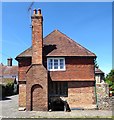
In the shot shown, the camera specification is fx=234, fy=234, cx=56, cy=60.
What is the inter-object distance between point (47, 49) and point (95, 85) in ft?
20.6

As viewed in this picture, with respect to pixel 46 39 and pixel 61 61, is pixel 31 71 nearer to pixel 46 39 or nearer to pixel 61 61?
pixel 61 61

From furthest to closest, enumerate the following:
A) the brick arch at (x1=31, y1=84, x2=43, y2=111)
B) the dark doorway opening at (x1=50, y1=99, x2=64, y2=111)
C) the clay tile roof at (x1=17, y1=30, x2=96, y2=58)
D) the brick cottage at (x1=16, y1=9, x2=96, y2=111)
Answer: the clay tile roof at (x1=17, y1=30, x2=96, y2=58)
the dark doorway opening at (x1=50, y1=99, x2=64, y2=111)
the brick cottage at (x1=16, y1=9, x2=96, y2=111)
the brick arch at (x1=31, y1=84, x2=43, y2=111)

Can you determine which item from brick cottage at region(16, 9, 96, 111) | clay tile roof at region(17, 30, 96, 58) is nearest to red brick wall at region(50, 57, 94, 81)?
brick cottage at region(16, 9, 96, 111)

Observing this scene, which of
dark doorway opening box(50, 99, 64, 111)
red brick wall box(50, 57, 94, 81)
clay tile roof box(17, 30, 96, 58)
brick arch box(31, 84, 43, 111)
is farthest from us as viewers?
clay tile roof box(17, 30, 96, 58)

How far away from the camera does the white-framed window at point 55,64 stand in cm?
2391

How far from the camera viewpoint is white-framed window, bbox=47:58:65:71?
78.4ft

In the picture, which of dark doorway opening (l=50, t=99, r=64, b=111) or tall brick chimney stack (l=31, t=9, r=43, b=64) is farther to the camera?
dark doorway opening (l=50, t=99, r=64, b=111)

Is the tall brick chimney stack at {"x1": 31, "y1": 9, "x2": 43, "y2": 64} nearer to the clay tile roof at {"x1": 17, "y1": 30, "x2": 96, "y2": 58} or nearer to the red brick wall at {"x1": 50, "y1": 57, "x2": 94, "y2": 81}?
the clay tile roof at {"x1": 17, "y1": 30, "x2": 96, "y2": 58}

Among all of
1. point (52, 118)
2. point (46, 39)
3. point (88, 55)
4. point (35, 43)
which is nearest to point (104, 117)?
point (52, 118)

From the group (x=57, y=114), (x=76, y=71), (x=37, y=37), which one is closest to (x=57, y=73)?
(x=76, y=71)

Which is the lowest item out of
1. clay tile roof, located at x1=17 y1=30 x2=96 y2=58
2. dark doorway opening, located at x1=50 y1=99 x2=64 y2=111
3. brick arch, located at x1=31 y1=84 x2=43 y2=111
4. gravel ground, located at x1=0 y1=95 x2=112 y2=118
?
gravel ground, located at x1=0 y1=95 x2=112 y2=118

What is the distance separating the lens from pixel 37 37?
23000 millimetres

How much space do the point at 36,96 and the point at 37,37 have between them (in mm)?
5741

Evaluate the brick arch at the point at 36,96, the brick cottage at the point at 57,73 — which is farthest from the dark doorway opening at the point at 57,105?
the brick arch at the point at 36,96
